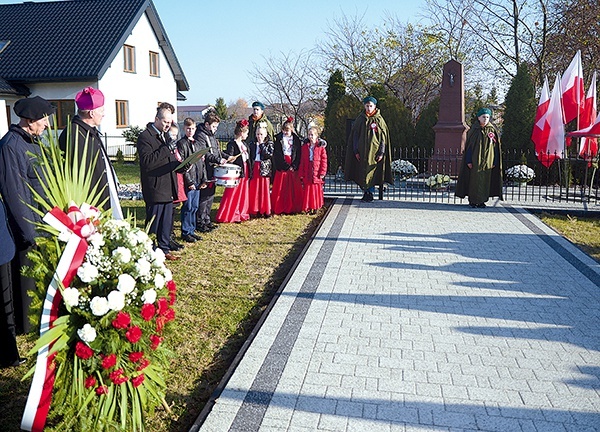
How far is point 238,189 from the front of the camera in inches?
388

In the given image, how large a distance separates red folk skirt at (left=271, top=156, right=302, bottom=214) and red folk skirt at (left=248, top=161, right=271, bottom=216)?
0.31 meters

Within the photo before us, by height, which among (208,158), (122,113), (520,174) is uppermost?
(122,113)

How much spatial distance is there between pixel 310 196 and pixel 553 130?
257 inches

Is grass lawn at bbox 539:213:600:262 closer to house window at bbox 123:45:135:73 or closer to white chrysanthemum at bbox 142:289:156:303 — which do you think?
white chrysanthemum at bbox 142:289:156:303

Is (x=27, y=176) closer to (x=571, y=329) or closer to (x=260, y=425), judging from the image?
(x=260, y=425)

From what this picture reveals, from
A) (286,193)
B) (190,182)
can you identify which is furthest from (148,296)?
(286,193)

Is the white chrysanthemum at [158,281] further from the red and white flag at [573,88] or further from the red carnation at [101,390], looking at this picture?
the red and white flag at [573,88]

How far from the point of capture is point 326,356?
4398mm

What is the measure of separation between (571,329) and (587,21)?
17.6 metres

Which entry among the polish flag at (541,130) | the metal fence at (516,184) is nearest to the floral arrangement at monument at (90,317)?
the metal fence at (516,184)

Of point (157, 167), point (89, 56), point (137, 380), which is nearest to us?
point (137, 380)

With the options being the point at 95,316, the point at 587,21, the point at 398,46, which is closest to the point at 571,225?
the point at 95,316

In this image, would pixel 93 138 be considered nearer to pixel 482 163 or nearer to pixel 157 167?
pixel 157 167

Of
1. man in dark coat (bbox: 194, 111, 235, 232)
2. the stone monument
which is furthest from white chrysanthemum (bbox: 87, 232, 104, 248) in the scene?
the stone monument
